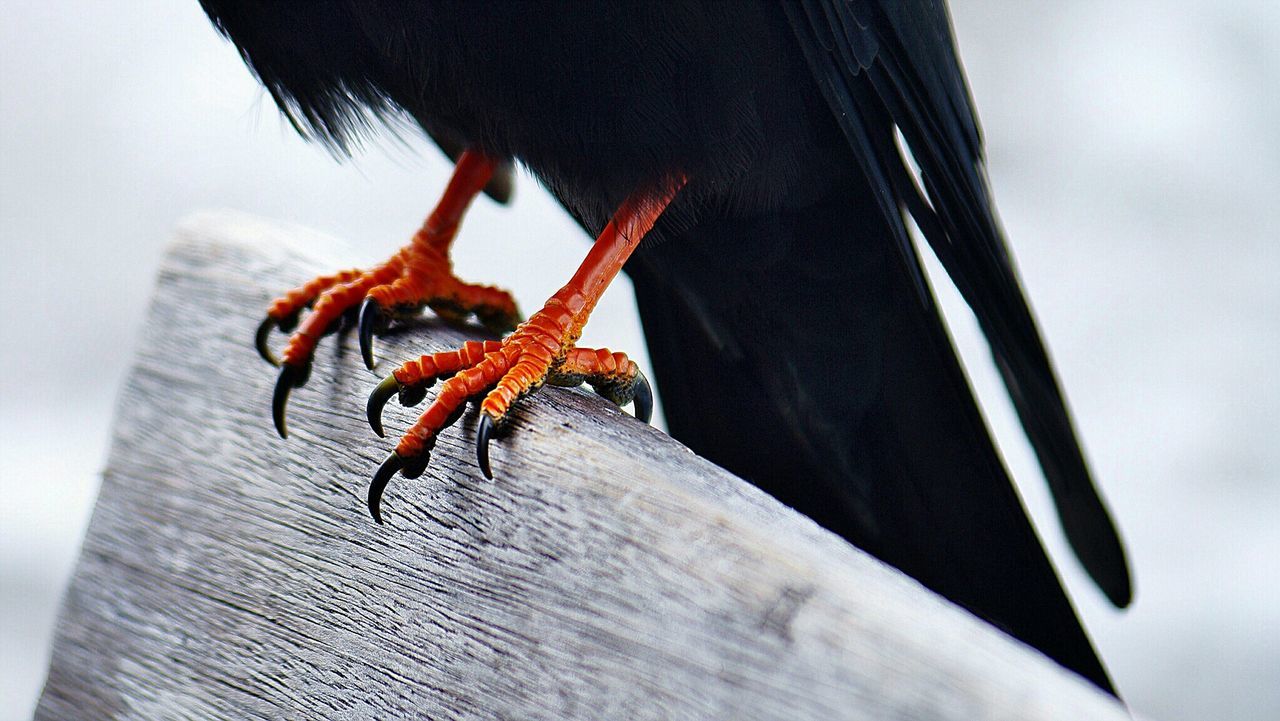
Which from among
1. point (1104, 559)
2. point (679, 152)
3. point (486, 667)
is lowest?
point (486, 667)

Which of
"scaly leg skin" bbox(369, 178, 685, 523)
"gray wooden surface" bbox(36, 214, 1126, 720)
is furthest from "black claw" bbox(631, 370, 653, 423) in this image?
"gray wooden surface" bbox(36, 214, 1126, 720)

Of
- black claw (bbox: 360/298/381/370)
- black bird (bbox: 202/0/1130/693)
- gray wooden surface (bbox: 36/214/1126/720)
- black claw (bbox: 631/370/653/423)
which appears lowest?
gray wooden surface (bbox: 36/214/1126/720)

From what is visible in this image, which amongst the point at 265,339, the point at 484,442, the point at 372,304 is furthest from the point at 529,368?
the point at 265,339

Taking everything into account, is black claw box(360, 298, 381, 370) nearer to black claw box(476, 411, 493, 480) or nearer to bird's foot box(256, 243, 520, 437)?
bird's foot box(256, 243, 520, 437)

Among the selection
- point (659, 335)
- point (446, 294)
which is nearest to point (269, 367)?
point (446, 294)

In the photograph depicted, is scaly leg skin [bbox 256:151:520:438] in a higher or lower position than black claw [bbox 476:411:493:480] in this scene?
higher

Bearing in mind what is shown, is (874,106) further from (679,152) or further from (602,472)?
(602,472)
